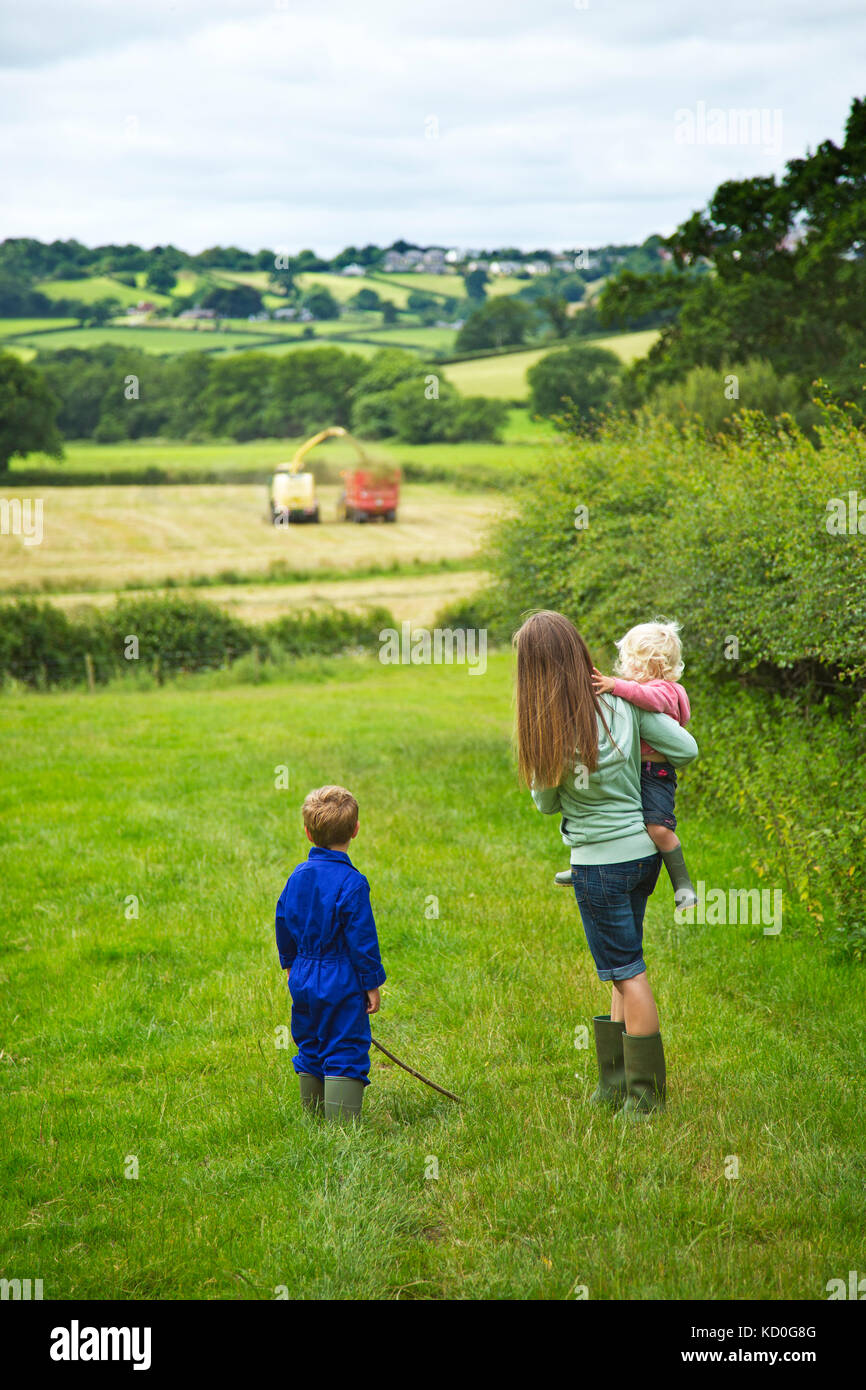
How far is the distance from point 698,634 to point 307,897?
6073 mm

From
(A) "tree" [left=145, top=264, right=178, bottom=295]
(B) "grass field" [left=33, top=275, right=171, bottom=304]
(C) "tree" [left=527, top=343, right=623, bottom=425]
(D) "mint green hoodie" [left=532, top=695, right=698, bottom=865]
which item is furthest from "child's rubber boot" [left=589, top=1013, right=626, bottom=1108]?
(A) "tree" [left=145, top=264, right=178, bottom=295]

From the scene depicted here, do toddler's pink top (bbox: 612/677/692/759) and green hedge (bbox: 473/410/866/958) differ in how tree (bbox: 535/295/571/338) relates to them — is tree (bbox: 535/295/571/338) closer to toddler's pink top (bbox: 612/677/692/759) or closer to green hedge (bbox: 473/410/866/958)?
green hedge (bbox: 473/410/866/958)

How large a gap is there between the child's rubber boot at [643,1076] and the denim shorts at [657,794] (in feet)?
3.09

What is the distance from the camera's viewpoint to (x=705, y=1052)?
546 centimetres

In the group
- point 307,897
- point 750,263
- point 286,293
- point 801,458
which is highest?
point 286,293

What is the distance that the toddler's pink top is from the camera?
4.55m

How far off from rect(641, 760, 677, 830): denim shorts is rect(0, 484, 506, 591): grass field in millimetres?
39833

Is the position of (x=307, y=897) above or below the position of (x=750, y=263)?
below

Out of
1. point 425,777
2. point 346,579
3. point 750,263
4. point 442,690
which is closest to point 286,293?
point 346,579

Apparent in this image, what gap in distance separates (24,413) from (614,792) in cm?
6480

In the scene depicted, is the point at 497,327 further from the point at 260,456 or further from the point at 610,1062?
the point at 610,1062

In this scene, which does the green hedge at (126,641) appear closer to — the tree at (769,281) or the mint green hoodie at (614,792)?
the tree at (769,281)
